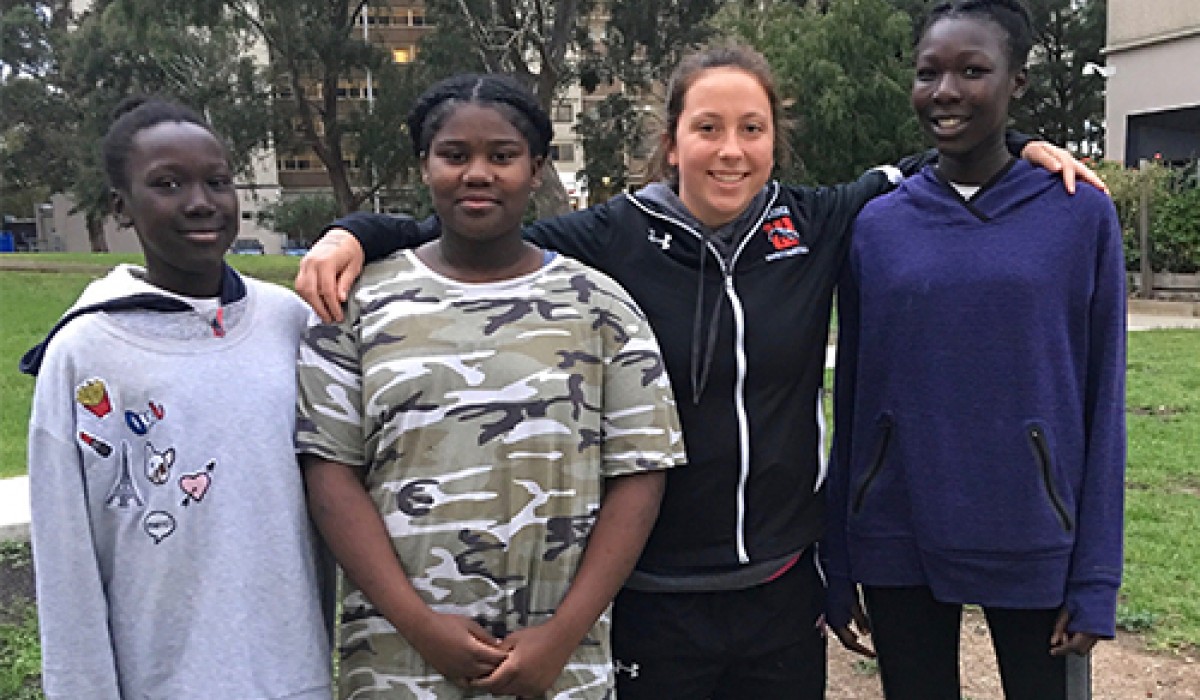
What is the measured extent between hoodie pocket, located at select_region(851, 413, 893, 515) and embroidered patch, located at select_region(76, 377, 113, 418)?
5.15 ft

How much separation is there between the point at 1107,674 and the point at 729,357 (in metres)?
2.42

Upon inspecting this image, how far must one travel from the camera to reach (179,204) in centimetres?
200

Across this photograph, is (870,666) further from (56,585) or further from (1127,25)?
(1127,25)

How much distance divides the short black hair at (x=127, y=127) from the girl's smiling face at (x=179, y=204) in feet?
0.05

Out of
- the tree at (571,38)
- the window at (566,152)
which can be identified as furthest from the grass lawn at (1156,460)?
the window at (566,152)

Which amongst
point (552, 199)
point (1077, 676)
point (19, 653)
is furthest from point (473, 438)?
point (552, 199)

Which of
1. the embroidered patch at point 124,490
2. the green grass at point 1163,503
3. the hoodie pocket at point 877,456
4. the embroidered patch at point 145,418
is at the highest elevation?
the embroidered patch at point 145,418

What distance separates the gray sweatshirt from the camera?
71.8 inches

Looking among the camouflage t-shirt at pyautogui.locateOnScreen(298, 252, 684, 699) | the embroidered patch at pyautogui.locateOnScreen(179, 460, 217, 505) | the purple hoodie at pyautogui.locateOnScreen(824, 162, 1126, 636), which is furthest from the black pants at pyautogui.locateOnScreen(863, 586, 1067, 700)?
the embroidered patch at pyautogui.locateOnScreen(179, 460, 217, 505)

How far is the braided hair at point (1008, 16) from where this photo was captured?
227 cm

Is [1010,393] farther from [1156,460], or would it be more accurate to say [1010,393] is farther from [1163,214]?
[1163,214]

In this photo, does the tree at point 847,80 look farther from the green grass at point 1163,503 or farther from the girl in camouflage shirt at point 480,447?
the girl in camouflage shirt at point 480,447

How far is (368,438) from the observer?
6.37 ft

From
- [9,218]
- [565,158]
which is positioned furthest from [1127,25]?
[9,218]
